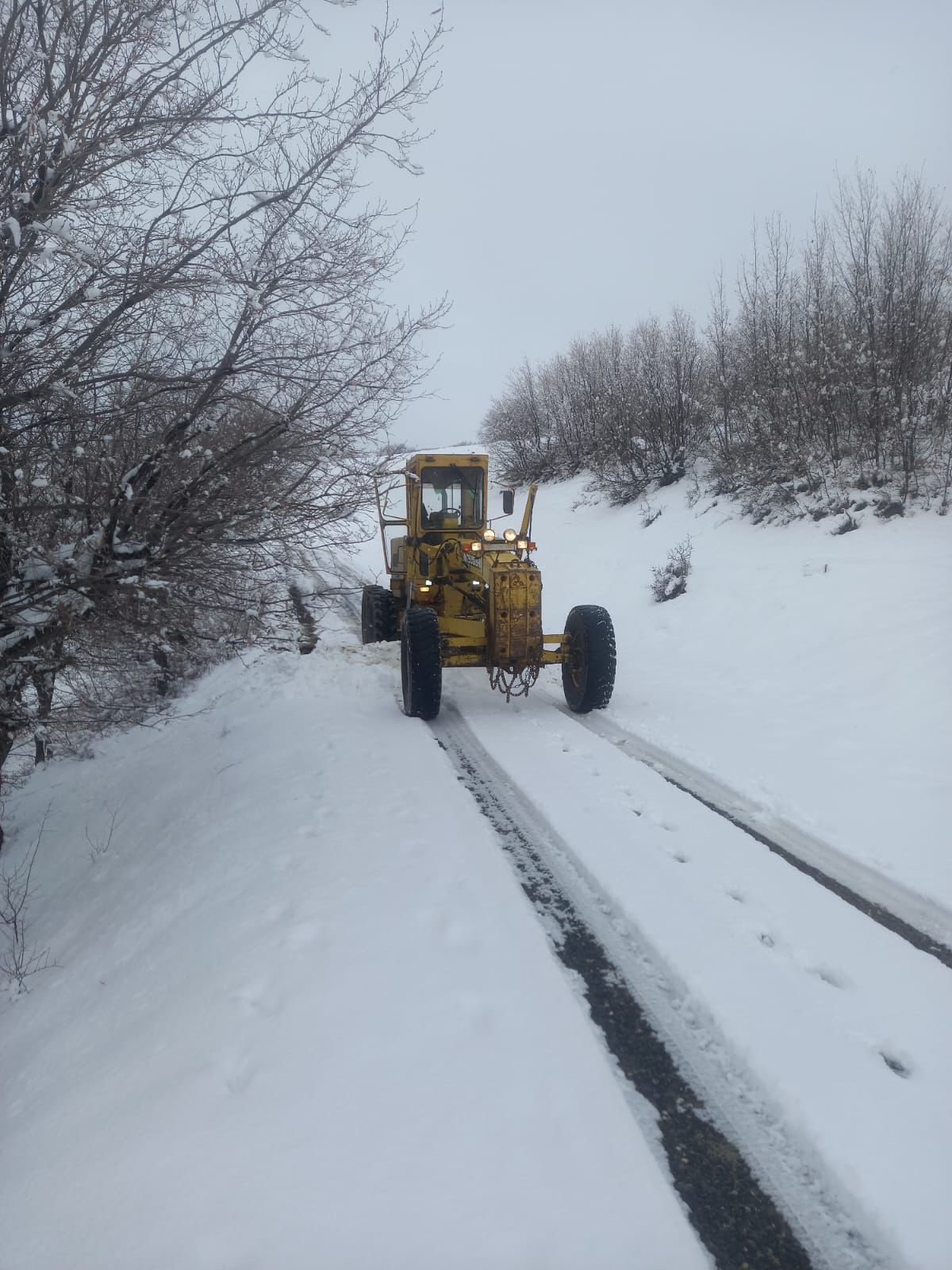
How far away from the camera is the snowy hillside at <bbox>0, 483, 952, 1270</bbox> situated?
232cm

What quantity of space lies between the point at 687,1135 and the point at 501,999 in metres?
0.91

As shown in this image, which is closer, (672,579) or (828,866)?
(828,866)

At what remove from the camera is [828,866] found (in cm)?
436

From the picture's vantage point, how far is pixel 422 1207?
89.8 inches

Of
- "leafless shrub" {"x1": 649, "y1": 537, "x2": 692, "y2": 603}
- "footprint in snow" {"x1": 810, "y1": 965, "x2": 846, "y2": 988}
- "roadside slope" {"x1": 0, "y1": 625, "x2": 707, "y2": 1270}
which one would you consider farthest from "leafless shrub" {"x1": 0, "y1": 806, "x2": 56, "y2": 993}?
"leafless shrub" {"x1": 649, "y1": 537, "x2": 692, "y2": 603}

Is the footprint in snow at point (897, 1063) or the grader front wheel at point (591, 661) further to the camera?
the grader front wheel at point (591, 661)

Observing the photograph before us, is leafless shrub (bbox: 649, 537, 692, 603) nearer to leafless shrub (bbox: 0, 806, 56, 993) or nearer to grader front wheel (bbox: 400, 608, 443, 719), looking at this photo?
grader front wheel (bbox: 400, 608, 443, 719)

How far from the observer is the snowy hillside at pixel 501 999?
2.32 metres

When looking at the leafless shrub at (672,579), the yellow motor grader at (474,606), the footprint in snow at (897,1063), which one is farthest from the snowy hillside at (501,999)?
the leafless shrub at (672,579)

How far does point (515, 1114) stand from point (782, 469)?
12.0 meters

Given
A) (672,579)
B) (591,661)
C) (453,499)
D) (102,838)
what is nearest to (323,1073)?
(591,661)

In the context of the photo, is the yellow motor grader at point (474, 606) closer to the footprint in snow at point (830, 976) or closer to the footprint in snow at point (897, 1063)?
the footprint in snow at point (830, 976)

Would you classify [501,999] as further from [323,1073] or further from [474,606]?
[474,606]

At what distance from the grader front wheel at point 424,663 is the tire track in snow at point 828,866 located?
6.94 feet
